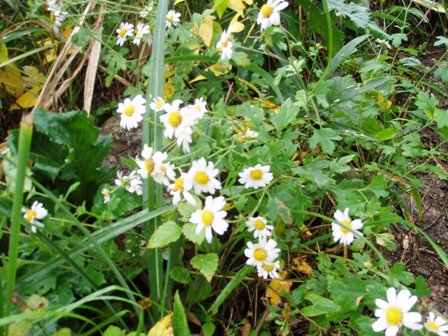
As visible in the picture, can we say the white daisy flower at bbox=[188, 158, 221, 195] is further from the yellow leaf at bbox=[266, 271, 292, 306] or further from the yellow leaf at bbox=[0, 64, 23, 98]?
the yellow leaf at bbox=[0, 64, 23, 98]

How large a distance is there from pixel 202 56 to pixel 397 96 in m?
0.90

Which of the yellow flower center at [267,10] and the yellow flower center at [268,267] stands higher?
the yellow flower center at [267,10]

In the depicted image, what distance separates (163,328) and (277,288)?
0.33 metres

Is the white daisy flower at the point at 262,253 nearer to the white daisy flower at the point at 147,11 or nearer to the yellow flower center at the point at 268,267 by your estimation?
the yellow flower center at the point at 268,267

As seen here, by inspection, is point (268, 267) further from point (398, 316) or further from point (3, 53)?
point (3, 53)

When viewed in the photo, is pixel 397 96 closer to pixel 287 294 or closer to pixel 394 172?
pixel 394 172

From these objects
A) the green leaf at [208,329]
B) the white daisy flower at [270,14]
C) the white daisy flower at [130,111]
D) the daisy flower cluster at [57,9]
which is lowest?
the green leaf at [208,329]

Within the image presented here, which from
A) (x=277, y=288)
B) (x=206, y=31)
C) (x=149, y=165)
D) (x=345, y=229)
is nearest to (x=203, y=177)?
(x=149, y=165)

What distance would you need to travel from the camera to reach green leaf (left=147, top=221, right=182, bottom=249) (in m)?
1.02

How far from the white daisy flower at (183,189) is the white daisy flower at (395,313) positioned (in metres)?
0.37

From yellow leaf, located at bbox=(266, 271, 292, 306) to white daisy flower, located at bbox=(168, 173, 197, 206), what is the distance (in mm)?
378

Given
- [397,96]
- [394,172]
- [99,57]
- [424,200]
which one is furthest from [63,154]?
[397,96]

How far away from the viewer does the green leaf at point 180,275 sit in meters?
1.12

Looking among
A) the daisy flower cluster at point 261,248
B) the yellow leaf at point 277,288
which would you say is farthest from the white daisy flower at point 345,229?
the yellow leaf at point 277,288
